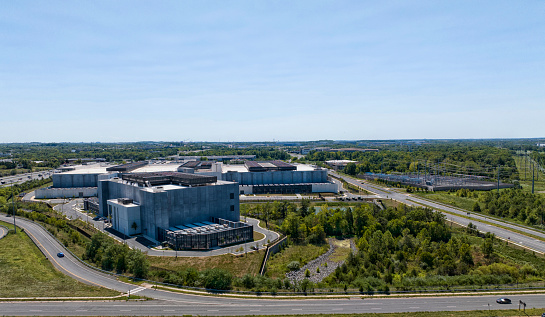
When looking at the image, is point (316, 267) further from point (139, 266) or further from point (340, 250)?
point (139, 266)

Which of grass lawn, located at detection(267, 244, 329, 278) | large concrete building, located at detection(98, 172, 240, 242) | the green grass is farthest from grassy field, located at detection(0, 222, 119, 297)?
the green grass

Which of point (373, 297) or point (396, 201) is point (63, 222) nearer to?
point (373, 297)

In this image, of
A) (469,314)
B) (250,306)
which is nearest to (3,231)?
(250,306)

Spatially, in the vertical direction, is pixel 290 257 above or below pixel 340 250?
above

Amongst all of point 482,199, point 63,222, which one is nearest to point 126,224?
point 63,222

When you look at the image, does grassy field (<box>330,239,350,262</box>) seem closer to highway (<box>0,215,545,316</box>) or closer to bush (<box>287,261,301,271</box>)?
bush (<box>287,261,301,271</box>)
